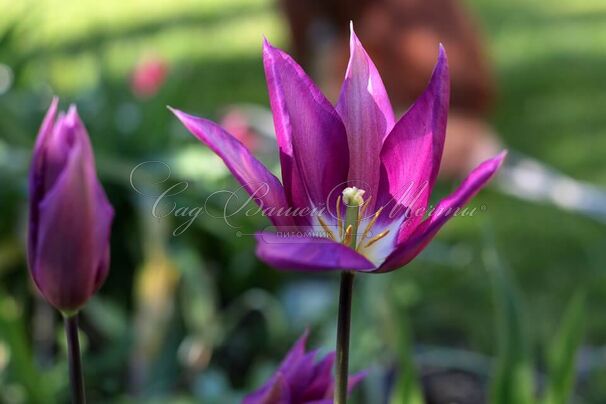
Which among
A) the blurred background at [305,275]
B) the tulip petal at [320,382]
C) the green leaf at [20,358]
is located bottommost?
the blurred background at [305,275]

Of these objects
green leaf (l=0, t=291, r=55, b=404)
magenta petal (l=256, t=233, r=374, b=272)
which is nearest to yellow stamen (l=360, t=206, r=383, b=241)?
magenta petal (l=256, t=233, r=374, b=272)

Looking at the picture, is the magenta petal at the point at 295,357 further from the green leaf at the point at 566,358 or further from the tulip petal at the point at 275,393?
the green leaf at the point at 566,358

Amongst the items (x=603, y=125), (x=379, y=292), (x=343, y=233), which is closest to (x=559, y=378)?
(x=343, y=233)

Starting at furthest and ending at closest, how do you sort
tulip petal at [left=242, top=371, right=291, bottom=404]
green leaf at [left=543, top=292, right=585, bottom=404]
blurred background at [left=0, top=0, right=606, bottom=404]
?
blurred background at [left=0, top=0, right=606, bottom=404]
green leaf at [left=543, top=292, right=585, bottom=404]
tulip petal at [left=242, top=371, right=291, bottom=404]

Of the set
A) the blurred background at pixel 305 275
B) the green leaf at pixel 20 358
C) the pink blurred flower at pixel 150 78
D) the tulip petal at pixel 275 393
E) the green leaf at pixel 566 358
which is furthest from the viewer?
the pink blurred flower at pixel 150 78

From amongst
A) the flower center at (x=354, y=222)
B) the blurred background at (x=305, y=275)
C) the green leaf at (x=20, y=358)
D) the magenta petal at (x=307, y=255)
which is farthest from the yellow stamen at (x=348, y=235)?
the green leaf at (x=20, y=358)

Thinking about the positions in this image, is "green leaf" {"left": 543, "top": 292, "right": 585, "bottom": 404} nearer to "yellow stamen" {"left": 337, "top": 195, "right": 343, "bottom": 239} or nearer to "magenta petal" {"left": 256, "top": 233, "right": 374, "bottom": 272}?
"yellow stamen" {"left": 337, "top": 195, "right": 343, "bottom": 239}

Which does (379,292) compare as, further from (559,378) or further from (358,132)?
(358,132)

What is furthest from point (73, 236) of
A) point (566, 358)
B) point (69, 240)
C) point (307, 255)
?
point (566, 358)
